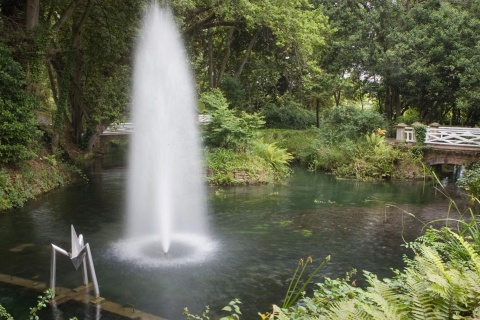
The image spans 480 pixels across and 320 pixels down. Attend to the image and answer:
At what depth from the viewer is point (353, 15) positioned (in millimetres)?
26891

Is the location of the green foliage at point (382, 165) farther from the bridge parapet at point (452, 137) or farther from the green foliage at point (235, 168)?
the green foliage at point (235, 168)

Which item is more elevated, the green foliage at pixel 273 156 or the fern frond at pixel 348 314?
the green foliage at pixel 273 156

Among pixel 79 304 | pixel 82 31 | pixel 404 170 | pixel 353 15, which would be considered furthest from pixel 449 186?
pixel 82 31

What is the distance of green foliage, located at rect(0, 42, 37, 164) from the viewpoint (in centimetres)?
1194

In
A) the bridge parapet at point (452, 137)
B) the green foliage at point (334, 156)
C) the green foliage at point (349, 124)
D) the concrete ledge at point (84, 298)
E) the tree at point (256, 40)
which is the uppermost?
the tree at point (256, 40)

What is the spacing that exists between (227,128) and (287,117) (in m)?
11.5

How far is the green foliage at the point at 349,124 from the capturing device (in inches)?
866

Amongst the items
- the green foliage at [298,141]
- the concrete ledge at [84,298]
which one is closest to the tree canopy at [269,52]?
the green foliage at [298,141]

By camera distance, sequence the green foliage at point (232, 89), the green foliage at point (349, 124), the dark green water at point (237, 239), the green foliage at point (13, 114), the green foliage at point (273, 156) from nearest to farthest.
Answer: the dark green water at point (237, 239), the green foliage at point (13, 114), the green foliage at point (273, 156), the green foliage at point (349, 124), the green foliage at point (232, 89)

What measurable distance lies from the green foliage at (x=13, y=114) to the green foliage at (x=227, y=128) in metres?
7.93

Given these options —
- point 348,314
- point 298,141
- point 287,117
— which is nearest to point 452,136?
point 298,141

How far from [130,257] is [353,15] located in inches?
953

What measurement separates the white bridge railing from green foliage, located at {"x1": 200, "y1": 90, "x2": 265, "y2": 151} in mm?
8374

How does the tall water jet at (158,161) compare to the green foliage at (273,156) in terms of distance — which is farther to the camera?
the green foliage at (273,156)
